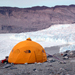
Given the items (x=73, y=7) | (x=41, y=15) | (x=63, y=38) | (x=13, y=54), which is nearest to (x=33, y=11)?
(x=41, y=15)

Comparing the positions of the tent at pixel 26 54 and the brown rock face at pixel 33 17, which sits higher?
the brown rock face at pixel 33 17

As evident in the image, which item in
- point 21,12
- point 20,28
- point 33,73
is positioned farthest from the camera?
point 21,12

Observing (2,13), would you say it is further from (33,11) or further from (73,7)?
(73,7)

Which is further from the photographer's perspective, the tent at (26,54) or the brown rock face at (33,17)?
the brown rock face at (33,17)

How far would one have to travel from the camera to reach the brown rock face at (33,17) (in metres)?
64.0

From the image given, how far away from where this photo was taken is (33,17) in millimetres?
71688

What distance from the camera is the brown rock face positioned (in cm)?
6397

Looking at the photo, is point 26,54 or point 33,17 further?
point 33,17

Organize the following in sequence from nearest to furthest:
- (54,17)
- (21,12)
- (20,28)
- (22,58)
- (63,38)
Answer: (22,58)
(63,38)
(20,28)
(54,17)
(21,12)

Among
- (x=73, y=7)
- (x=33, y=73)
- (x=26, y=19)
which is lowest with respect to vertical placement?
(x=33, y=73)

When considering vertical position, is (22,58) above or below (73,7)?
below

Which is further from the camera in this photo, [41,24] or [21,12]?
[21,12]

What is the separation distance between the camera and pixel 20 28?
6394cm

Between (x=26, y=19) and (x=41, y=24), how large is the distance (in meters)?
9.21
